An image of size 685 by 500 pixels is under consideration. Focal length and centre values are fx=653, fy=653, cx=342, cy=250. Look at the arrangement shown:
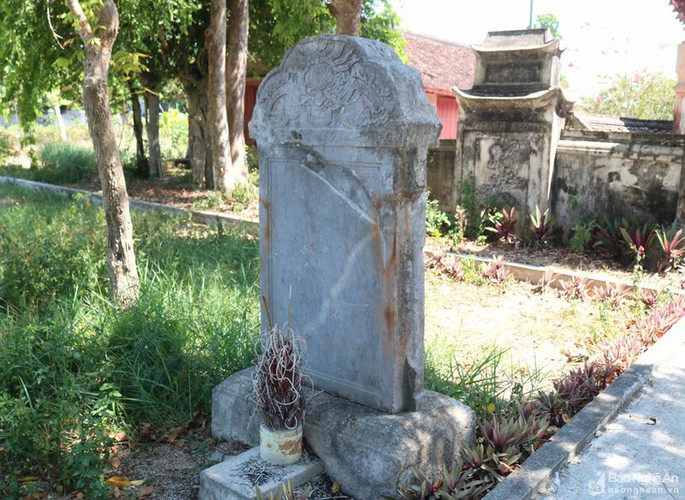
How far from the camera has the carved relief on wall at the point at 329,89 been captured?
320 centimetres

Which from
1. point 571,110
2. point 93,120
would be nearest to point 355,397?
point 93,120

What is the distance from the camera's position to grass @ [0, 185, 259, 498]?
3564 mm

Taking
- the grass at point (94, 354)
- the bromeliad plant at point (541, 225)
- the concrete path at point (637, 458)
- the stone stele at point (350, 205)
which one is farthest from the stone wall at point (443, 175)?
the stone stele at point (350, 205)

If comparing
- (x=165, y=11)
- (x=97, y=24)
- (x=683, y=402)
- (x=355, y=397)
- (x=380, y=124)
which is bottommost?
(x=683, y=402)

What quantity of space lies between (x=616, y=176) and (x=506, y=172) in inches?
60.3

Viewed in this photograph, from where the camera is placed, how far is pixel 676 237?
7.52 m

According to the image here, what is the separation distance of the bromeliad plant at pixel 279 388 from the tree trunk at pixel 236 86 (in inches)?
396

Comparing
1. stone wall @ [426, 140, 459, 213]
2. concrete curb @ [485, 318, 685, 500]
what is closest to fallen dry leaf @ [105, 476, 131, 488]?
concrete curb @ [485, 318, 685, 500]

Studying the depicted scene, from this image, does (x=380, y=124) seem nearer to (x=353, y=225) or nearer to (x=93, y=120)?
(x=353, y=225)

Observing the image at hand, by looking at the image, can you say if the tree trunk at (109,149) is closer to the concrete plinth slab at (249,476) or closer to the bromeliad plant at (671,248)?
the concrete plinth slab at (249,476)

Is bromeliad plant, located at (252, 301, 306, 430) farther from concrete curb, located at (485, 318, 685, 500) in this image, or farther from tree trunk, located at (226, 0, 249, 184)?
tree trunk, located at (226, 0, 249, 184)

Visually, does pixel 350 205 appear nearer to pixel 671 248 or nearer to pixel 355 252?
pixel 355 252

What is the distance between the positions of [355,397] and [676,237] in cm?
552

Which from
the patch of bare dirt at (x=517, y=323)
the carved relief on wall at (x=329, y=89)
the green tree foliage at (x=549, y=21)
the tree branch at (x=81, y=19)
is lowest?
the patch of bare dirt at (x=517, y=323)
